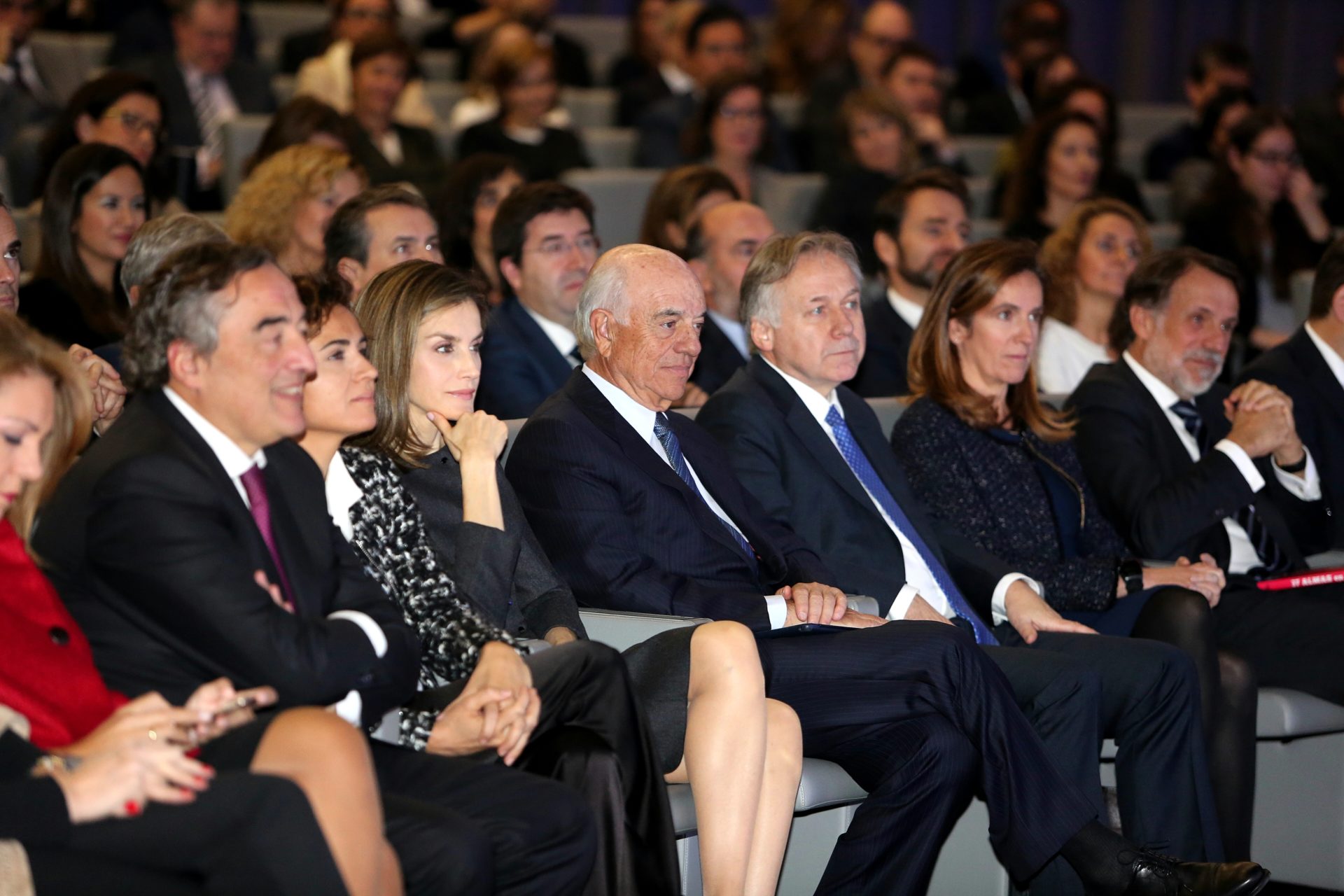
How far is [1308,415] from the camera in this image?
3857mm

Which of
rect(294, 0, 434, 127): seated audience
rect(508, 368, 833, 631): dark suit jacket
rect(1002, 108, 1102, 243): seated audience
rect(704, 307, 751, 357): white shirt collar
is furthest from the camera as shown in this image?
rect(294, 0, 434, 127): seated audience

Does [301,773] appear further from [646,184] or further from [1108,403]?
[646,184]

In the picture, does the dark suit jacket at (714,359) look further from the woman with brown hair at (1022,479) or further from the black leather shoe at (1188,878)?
the black leather shoe at (1188,878)

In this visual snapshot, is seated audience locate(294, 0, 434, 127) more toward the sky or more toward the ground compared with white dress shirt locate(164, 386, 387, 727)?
more toward the sky

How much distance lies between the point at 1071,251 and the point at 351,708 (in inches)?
122

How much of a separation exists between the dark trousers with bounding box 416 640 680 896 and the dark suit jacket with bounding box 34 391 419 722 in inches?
11.3

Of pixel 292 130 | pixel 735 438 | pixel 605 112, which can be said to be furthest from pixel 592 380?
pixel 605 112

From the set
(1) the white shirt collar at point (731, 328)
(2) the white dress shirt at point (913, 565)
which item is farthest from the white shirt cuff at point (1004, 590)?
(1) the white shirt collar at point (731, 328)

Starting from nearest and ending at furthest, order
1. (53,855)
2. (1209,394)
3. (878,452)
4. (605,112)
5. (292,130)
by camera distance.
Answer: (53,855), (878,452), (1209,394), (292,130), (605,112)

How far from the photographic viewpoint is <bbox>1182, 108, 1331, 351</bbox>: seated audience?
5809mm

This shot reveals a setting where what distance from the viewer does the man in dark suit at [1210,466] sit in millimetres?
3449

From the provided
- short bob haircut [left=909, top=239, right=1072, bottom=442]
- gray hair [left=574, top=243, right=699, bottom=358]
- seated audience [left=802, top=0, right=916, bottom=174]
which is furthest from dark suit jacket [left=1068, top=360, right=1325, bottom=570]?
seated audience [left=802, top=0, right=916, bottom=174]

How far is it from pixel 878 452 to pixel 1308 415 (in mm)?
1229

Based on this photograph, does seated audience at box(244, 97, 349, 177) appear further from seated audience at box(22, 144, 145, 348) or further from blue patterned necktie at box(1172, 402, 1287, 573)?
blue patterned necktie at box(1172, 402, 1287, 573)
